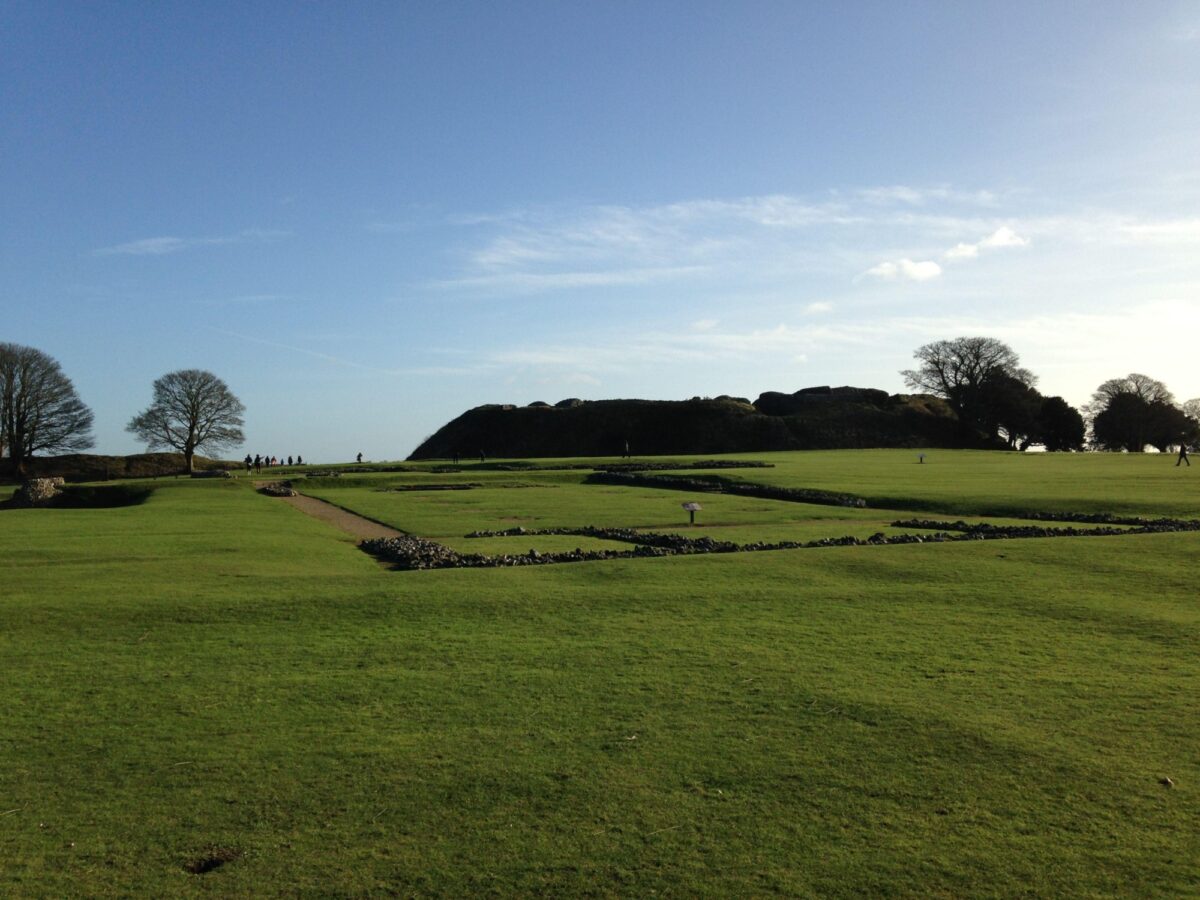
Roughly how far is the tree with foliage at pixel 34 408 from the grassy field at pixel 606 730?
65.6 metres

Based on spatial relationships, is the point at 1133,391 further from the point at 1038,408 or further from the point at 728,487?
the point at 728,487

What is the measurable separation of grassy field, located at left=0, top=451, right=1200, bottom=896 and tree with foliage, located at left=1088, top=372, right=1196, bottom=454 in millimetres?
→ 104546

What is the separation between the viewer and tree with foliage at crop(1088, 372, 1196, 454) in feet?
347

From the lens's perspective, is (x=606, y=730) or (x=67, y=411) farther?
(x=67, y=411)

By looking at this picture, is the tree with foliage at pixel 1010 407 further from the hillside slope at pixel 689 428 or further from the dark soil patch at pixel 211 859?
the dark soil patch at pixel 211 859

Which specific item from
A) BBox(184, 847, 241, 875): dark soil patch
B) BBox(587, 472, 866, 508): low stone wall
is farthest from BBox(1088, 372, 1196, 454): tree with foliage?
BBox(184, 847, 241, 875): dark soil patch

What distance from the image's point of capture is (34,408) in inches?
2872

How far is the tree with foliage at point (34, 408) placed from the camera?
7156cm

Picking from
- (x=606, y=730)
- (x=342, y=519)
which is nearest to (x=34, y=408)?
(x=342, y=519)

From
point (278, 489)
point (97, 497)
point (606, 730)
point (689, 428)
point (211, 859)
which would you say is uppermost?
point (689, 428)

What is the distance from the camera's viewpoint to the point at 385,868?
19.7 ft

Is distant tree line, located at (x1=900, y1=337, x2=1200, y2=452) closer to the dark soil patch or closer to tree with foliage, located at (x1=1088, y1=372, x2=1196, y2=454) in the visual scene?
tree with foliage, located at (x1=1088, y1=372, x2=1196, y2=454)

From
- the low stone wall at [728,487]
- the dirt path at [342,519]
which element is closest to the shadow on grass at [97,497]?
the dirt path at [342,519]

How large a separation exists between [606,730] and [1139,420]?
4624 inches
